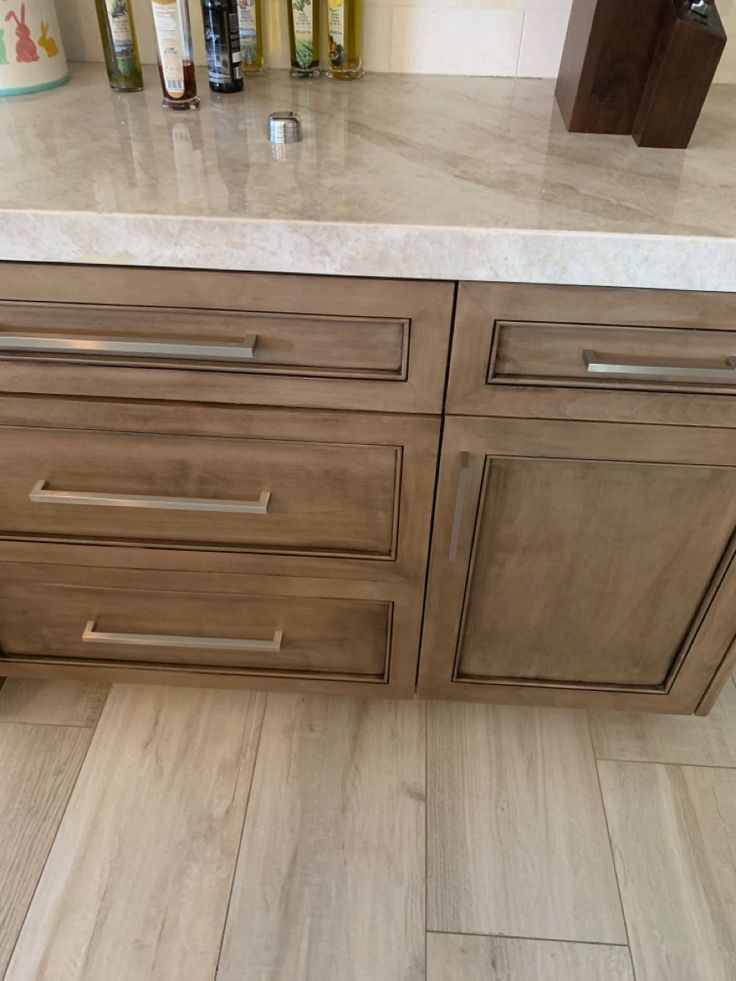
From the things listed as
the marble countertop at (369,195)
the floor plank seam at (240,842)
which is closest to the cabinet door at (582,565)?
the marble countertop at (369,195)

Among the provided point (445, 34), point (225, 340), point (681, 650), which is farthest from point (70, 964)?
point (445, 34)

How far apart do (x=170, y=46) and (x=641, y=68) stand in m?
0.61

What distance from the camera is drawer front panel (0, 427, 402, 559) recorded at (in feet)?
3.33

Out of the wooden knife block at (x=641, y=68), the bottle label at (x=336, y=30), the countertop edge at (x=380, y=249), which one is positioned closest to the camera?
the countertop edge at (x=380, y=249)

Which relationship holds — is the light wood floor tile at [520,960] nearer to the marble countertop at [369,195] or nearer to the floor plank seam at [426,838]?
the floor plank seam at [426,838]

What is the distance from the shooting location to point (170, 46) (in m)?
1.04

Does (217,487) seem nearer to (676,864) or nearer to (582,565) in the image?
(582,565)

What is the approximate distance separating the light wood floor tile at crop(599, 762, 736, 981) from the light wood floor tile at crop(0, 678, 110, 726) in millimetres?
912

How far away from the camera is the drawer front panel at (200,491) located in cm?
101

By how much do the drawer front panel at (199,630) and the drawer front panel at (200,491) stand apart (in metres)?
0.12

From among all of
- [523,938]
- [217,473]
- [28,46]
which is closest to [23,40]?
[28,46]

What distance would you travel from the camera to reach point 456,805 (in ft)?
4.23

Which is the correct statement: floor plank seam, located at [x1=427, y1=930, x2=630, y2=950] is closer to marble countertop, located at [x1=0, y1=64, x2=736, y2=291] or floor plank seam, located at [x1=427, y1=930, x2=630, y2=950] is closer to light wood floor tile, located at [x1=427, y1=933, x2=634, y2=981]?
light wood floor tile, located at [x1=427, y1=933, x2=634, y2=981]

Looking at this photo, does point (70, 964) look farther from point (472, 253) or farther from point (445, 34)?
point (445, 34)
